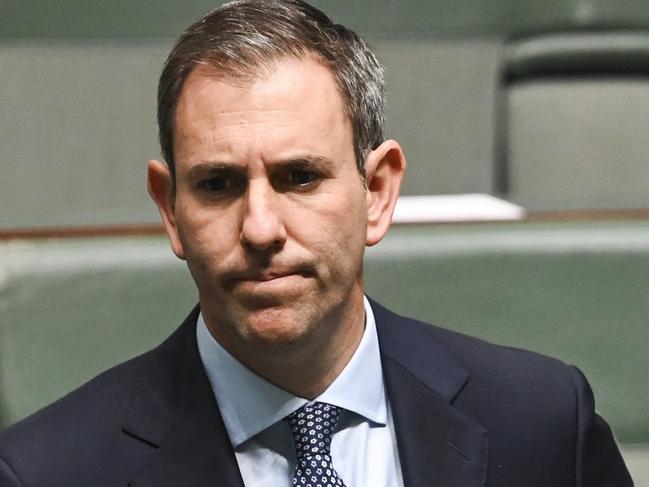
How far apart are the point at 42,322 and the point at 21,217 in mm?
105

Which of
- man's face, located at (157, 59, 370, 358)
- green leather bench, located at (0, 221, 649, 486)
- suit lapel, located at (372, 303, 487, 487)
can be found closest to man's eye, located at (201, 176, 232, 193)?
man's face, located at (157, 59, 370, 358)

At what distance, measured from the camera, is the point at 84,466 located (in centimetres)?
52

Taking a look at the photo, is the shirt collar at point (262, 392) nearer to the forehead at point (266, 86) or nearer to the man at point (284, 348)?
the man at point (284, 348)

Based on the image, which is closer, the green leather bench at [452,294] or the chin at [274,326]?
the chin at [274,326]

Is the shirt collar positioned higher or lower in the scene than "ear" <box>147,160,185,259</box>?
lower

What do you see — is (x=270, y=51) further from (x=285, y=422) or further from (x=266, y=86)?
(x=285, y=422)

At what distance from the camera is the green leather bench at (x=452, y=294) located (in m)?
0.75

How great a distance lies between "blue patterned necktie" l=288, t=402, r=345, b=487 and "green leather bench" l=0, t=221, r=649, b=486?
9.2 inches

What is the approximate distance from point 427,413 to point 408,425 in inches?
0.4

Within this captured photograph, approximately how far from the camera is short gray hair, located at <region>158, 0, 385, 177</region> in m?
0.50

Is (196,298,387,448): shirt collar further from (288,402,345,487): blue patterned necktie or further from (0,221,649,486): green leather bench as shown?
(0,221,649,486): green leather bench

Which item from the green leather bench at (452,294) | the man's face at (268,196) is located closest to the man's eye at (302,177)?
the man's face at (268,196)

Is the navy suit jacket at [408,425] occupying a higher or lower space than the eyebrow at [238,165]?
lower

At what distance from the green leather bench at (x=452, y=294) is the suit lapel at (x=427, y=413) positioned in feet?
0.57
